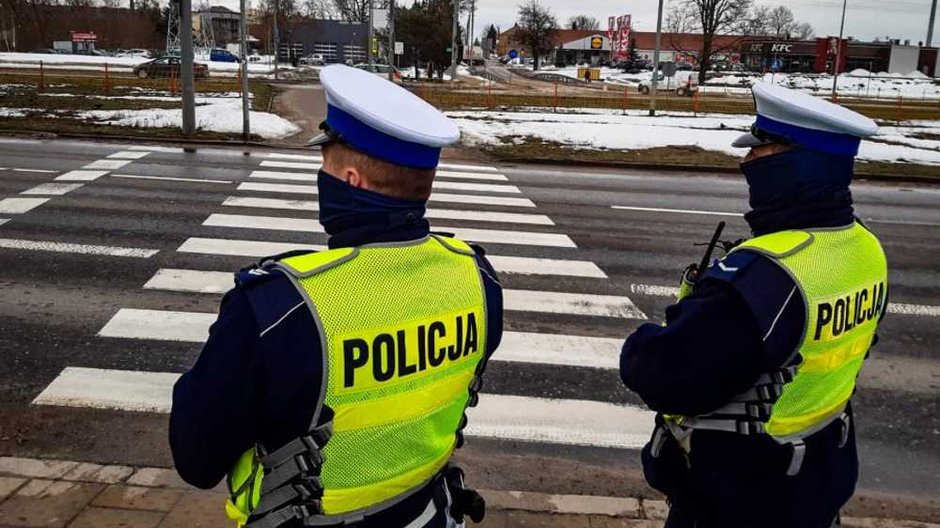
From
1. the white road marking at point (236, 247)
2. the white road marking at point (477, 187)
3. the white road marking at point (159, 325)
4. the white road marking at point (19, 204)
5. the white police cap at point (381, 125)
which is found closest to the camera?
the white police cap at point (381, 125)

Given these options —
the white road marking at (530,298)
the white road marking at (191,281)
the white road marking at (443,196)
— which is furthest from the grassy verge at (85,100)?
the white road marking at (530,298)

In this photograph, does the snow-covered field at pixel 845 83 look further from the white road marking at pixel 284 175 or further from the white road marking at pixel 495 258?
the white road marking at pixel 495 258

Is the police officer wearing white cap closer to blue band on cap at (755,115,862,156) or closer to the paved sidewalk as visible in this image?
blue band on cap at (755,115,862,156)

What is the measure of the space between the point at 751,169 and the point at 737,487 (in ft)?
3.36

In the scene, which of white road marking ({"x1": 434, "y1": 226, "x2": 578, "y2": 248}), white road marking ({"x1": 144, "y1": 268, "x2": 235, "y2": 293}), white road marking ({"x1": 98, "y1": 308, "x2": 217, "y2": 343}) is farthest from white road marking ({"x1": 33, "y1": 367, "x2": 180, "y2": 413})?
white road marking ({"x1": 434, "y1": 226, "x2": 578, "y2": 248})

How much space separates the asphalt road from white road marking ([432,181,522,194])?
8cm

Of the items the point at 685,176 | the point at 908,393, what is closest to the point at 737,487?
the point at 908,393

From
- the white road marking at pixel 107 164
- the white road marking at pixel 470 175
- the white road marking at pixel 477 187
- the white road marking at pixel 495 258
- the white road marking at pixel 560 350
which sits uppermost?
the white road marking at pixel 107 164

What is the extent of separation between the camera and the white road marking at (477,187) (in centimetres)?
1384

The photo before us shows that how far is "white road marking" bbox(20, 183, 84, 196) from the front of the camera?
11.5m

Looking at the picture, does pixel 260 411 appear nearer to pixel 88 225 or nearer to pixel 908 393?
pixel 908 393

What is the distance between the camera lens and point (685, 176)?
17.2m

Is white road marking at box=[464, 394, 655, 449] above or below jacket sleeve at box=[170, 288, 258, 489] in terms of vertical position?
below

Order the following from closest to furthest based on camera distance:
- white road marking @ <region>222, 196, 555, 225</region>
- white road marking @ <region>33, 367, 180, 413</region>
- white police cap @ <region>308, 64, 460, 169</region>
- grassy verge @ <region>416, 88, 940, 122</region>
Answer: white police cap @ <region>308, 64, 460, 169</region> → white road marking @ <region>33, 367, 180, 413</region> → white road marking @ <region>222, 196, 555, 225</region> → grassy verge @ <region>416, 88, 940, 122</region>
